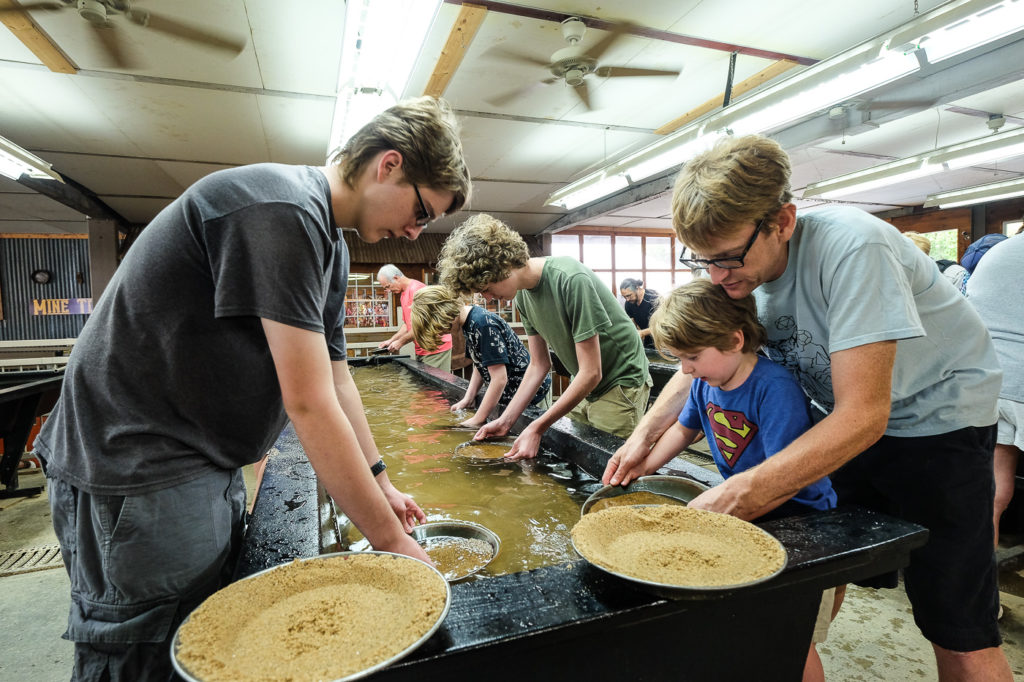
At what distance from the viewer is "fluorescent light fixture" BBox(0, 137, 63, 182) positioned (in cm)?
466

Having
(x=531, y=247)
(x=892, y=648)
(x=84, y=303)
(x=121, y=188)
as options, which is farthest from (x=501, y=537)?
(x=84, y=303)

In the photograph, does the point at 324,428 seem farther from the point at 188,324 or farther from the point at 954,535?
the point at 954,535

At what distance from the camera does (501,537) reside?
5.39 ft

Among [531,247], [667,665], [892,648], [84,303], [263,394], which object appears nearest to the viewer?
[667,665]

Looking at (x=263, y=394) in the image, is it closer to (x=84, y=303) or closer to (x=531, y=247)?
(x=531, y=247)

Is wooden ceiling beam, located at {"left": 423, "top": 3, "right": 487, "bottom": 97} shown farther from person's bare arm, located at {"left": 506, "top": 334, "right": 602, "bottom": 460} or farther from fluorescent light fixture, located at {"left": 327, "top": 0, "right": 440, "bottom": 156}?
person's bare arm, located at {"left": 506, "top": 334, "right": 602, "bottom": 460}

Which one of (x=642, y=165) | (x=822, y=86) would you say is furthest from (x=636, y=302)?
(x=822, y=86)

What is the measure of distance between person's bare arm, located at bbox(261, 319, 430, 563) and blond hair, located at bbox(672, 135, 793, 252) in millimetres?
973

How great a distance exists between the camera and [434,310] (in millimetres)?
3041

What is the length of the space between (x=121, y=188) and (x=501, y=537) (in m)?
8.60

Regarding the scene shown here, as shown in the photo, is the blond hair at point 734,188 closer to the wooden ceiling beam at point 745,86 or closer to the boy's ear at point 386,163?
the boy's ear at point 386,163

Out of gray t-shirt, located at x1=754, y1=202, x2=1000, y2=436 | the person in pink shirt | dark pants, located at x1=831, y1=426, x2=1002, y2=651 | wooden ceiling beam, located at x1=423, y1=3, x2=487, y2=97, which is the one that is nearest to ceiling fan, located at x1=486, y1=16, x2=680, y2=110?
wooden ceiling beam, located at x1=423, y1=3, x2=487, y2=97

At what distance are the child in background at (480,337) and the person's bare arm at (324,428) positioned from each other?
1.91 metres

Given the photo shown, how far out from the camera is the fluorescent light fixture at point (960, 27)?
2.61 m
